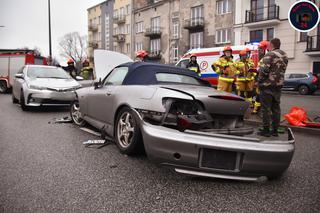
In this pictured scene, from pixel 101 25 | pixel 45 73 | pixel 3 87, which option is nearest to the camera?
pixel 45 73

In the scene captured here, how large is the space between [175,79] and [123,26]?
44211 mm

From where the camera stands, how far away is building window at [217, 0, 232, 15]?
28578 mm

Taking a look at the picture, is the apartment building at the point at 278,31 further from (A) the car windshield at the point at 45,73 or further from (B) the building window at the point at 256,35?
(A) the car windshield at the point at 45,73

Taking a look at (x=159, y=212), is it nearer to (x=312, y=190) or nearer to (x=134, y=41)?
(x=312, y=190)

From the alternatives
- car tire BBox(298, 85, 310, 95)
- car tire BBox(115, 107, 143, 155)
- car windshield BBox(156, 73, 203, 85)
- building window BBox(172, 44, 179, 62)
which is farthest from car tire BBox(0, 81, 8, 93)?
building window BBox(172, 44, 179, 62)

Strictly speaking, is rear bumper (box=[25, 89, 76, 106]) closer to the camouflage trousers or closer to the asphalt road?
the asphalt road

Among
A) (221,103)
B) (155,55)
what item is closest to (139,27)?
(155,55)

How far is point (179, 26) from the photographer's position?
34.3 meters

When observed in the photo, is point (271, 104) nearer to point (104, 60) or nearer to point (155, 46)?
point (104, 60)

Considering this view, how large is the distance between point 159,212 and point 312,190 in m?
1.67

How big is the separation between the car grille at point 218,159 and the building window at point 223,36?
27.2 meters

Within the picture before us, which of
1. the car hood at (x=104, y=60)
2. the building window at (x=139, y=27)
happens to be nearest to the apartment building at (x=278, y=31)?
the building window at (x=139, y=27)

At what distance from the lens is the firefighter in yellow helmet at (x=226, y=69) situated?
24.7 ft

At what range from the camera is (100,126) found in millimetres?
4742
